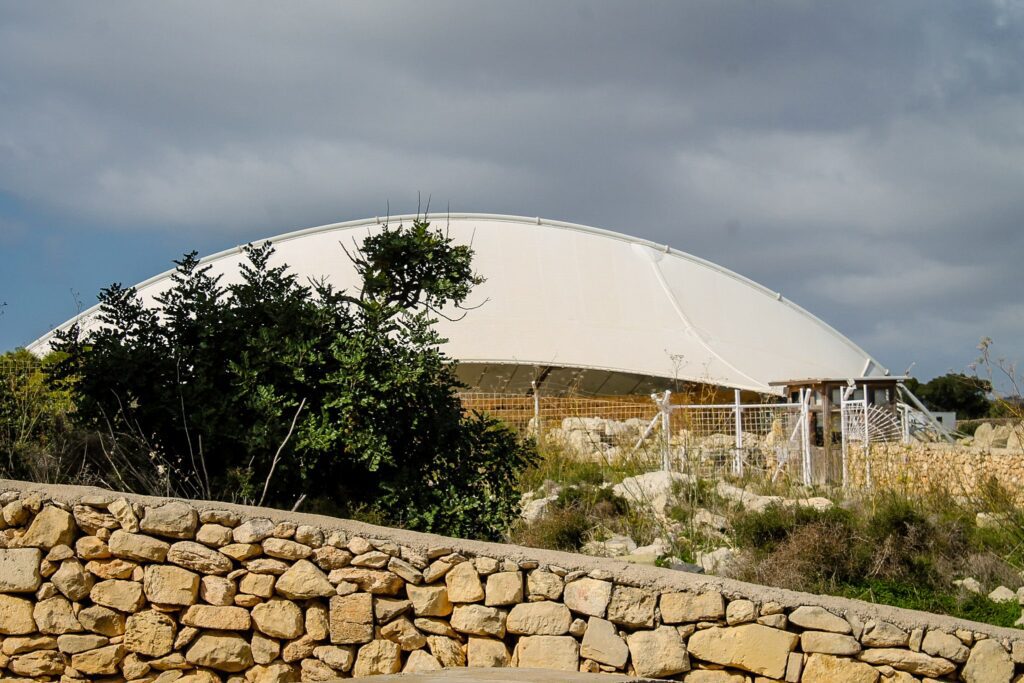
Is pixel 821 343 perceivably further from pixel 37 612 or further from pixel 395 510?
pixel 37 612

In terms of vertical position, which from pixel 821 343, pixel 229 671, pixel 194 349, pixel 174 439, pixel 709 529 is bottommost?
pixel 229 671

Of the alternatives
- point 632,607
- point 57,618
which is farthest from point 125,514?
point 632,607

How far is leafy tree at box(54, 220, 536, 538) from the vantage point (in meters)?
7.45

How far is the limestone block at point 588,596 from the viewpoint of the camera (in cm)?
615

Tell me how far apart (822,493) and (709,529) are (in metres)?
3.01

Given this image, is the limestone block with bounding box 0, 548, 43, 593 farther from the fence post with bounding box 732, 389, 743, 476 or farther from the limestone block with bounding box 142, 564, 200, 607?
the fence post with bounding box 732, 389, 743, 476

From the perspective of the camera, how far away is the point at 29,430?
8.83 metres

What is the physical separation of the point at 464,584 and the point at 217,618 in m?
1.58

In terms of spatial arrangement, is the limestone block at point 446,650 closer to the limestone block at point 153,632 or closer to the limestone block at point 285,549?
the limestone block at point 285,549

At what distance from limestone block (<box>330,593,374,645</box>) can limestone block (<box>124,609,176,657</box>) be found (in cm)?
106

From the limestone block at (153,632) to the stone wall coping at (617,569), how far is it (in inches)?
28.3

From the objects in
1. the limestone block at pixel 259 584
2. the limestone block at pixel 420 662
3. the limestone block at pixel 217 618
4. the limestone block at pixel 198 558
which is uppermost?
the limestone block at pixel 198 558

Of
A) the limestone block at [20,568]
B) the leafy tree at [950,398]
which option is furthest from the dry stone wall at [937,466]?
the leafy tree at [950,398]

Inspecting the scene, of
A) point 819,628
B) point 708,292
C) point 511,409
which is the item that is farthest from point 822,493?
point 708,292
